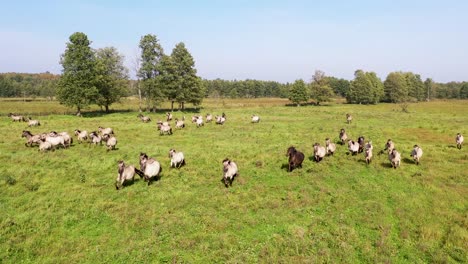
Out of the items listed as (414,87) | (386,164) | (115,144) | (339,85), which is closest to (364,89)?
(414,87)

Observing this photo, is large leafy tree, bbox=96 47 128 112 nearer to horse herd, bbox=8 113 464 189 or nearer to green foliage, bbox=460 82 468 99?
horse herd, bbox=8 113 464 189

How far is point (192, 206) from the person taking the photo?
1569 centimetres

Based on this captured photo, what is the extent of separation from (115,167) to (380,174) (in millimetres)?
17683

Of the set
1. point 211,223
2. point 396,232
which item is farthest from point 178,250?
Answer: point 396,232

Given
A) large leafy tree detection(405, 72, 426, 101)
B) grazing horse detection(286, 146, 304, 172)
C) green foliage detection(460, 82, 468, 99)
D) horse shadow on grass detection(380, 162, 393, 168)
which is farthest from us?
green foliage detection(460, 82, 468, 99)

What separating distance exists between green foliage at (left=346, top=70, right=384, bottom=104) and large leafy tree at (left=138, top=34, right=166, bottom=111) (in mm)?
68466

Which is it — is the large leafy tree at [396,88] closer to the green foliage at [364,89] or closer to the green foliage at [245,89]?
the green foliage at [364,89]

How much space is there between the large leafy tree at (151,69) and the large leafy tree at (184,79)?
265 centimetres

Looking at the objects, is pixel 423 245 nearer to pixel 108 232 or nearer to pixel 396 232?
pixel 396 232

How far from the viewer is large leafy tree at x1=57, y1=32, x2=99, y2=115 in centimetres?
5269

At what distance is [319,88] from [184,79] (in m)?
48.6

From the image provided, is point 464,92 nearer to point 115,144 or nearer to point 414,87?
point 414,87

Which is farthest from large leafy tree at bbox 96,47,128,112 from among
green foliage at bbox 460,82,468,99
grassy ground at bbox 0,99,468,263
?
green foliage at bbox 460,82,468,99

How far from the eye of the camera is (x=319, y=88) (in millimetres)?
95688
